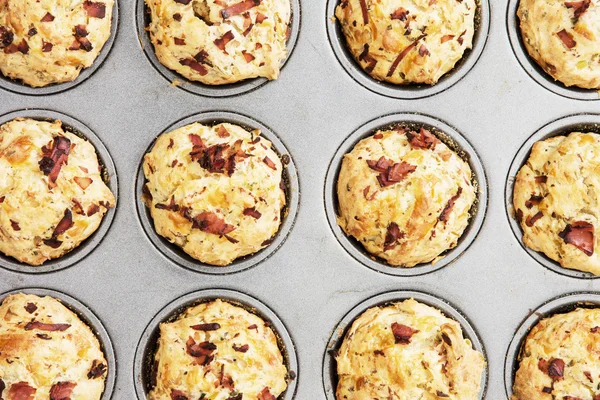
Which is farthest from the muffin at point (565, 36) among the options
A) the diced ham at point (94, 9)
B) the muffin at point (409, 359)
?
the diced ham at point (94, 9)

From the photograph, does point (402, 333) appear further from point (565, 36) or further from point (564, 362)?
point (565, 36)

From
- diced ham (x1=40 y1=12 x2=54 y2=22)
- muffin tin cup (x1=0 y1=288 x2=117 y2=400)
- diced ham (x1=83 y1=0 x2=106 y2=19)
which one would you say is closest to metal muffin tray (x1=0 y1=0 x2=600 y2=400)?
muffin tin cup (x1=0 y1=288 x2=117 y2=400)

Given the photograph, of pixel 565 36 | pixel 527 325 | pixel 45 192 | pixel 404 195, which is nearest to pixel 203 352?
pixel 45 192

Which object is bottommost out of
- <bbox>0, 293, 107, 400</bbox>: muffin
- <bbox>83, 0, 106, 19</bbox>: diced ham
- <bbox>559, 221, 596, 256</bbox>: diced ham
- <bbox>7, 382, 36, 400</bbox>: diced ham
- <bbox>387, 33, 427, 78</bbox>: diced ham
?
<bbox>7, 382, 36, 400</bbox>: diced ham

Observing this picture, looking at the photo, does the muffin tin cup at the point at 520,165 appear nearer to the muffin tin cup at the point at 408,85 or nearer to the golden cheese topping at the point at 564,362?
the golden cheese topping at the point at 564,362

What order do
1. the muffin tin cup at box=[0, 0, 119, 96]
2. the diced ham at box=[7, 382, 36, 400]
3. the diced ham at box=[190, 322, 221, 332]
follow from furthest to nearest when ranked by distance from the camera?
the muffin tin cup at box=[0, 0, 119, 96] → the diced ham at box=[190, 322, 221, 332] → the diced ham at box=[7, 382, 36, 400]

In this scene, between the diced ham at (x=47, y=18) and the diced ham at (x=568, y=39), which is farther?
the diced ham at (x=568, y=39)

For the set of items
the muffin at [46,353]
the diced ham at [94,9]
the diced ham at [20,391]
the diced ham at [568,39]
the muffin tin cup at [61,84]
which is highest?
the diced ham at [94,9]

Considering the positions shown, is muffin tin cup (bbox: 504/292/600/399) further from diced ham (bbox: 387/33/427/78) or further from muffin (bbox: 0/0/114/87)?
muffin (bbox: 0/0/114/87)
